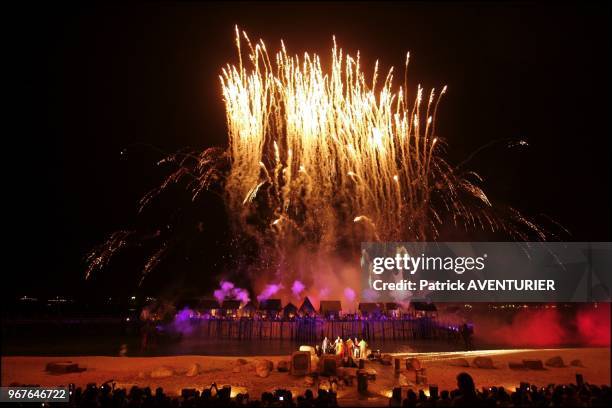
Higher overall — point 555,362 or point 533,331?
point 555,362

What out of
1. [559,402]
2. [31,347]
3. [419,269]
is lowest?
[31,347]

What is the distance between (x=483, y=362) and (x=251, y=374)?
21.4ft

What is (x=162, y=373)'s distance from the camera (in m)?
12.5

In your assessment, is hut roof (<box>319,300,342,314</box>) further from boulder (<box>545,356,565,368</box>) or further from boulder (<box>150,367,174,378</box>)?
boulder (<box>150,367,174,378</box>)

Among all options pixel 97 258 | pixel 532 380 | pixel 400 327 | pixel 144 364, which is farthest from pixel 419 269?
pixel 97 258

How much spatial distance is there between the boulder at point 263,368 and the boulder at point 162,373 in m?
2.27

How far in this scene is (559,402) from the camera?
6.79 meters

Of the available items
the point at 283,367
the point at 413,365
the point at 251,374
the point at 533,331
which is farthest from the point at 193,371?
the point at 533,331

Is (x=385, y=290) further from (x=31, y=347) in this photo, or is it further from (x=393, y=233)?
(x=31, y=347)

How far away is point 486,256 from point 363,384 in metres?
20.0

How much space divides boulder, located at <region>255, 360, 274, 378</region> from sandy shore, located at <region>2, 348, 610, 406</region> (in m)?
0.15

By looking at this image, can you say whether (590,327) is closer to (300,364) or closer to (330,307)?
(330,307)

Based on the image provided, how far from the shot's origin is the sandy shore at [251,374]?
1137 centimetres

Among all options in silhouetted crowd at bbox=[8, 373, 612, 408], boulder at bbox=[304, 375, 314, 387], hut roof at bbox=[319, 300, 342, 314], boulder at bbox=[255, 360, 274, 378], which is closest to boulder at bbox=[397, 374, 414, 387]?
boulder at bbox=[304, 375, 314, 387]
